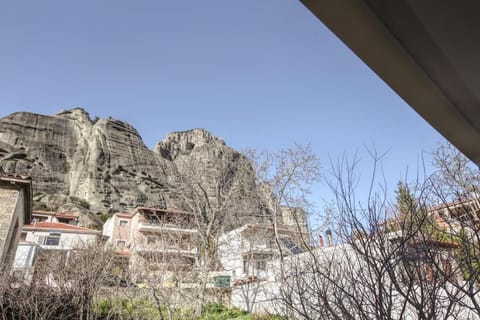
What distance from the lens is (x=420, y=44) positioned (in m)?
1.19

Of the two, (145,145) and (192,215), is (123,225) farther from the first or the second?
(145,145)

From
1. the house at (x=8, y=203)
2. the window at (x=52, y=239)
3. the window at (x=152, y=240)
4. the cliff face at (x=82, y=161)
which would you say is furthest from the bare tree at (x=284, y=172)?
the cliff face at (x=82, y=161)

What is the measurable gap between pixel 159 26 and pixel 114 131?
139ft

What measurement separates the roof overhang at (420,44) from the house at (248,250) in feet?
30.2

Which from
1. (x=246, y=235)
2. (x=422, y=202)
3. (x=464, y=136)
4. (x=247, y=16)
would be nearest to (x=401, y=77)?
(x=464, y=136)

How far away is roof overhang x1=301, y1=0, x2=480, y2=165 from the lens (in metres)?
1.04

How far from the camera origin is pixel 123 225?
26.5 metres

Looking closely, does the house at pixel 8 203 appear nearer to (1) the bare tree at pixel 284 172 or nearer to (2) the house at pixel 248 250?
(2) the house at pixel 248 250

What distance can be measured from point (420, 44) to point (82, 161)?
46.3 meters

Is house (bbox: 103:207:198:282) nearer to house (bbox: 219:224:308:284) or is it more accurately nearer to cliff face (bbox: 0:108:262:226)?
house (bbox: 219:224:308:284)

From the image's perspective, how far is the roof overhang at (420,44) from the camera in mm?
1035

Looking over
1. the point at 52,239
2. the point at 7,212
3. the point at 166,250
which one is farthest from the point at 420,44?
the point at 52,239

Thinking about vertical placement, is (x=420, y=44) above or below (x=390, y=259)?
above

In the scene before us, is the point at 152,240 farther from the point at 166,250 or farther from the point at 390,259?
the point at 390,259
